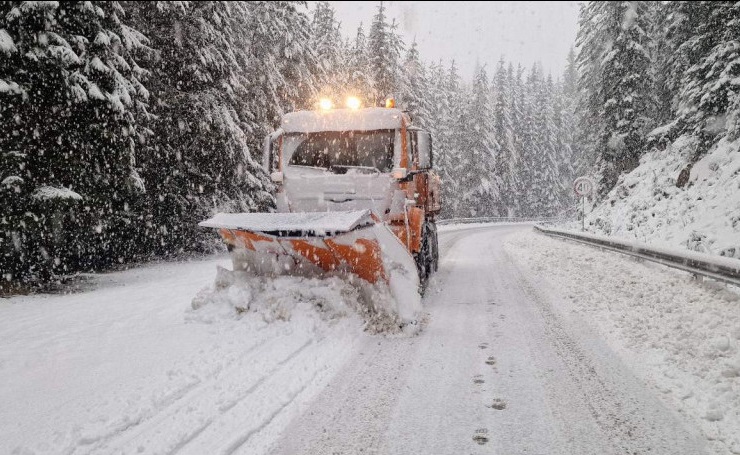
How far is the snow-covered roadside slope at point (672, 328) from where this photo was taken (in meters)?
3.17

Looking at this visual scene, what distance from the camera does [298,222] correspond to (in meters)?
5.07

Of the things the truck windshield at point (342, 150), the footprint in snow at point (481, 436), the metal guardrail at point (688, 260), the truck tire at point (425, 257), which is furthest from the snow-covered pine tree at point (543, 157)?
the footprint in snow at point (481, 436)

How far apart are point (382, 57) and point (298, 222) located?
23483 mm

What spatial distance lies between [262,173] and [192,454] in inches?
497

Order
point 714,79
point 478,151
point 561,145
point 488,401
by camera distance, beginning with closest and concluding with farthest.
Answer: point 488,401 < point 714,79 < point 478,151 < point 561,145

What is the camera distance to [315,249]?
530cm

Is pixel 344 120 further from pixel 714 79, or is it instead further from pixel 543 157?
pixel 543 157

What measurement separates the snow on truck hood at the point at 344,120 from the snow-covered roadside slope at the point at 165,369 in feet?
8.76

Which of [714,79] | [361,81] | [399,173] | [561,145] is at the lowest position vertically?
[399,173]

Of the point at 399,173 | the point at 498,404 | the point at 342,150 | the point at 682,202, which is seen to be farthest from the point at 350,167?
the point at 682,202

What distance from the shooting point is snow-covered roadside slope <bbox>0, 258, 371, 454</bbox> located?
2.83m

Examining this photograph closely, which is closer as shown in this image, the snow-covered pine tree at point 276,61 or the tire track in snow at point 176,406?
the tire track in snow at point 176,406

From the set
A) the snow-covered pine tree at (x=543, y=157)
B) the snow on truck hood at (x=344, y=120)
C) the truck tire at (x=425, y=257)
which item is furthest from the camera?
the snow-covered pine tree at (x=543, y=157)

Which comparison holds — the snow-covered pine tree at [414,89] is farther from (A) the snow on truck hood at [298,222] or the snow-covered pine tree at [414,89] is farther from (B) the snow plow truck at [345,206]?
(A) the snow on truck hood at [298,222]
